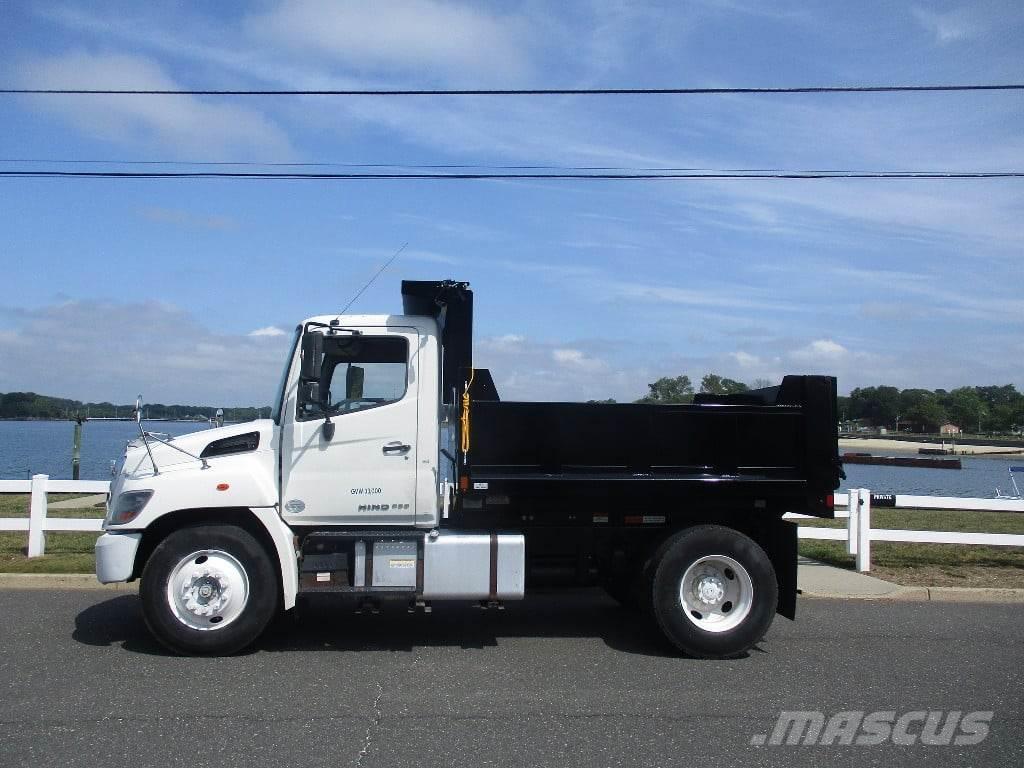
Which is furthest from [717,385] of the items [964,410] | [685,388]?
[964,410]

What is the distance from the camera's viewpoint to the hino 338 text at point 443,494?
24.4 feet

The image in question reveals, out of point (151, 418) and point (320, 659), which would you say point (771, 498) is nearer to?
point (320, 659)

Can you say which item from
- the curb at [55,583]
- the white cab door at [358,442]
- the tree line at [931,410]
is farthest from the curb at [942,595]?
the tree line at [931,410]

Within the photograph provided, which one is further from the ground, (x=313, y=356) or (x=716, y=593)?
(x=313, y=356)

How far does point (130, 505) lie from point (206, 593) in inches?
36.8

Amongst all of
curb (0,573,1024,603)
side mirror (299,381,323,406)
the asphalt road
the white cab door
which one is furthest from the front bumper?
curb (0,573,1024,603)

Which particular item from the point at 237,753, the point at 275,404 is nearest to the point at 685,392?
the point at 275,404

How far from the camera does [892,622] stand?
919cm

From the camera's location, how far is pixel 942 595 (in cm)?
1052

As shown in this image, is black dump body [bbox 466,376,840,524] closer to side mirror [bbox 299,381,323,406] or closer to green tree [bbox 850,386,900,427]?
side mirror [bbox 299,381,323,406]

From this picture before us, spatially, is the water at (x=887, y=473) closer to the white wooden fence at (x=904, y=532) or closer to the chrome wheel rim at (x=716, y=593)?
the white wooden fence at (x=904, y=532)

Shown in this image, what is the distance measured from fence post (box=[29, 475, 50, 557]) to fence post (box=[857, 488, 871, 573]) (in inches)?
402

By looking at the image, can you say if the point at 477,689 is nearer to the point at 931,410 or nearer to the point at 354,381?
the point at 354,381

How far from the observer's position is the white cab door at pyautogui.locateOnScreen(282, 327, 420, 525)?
7.68 metres
